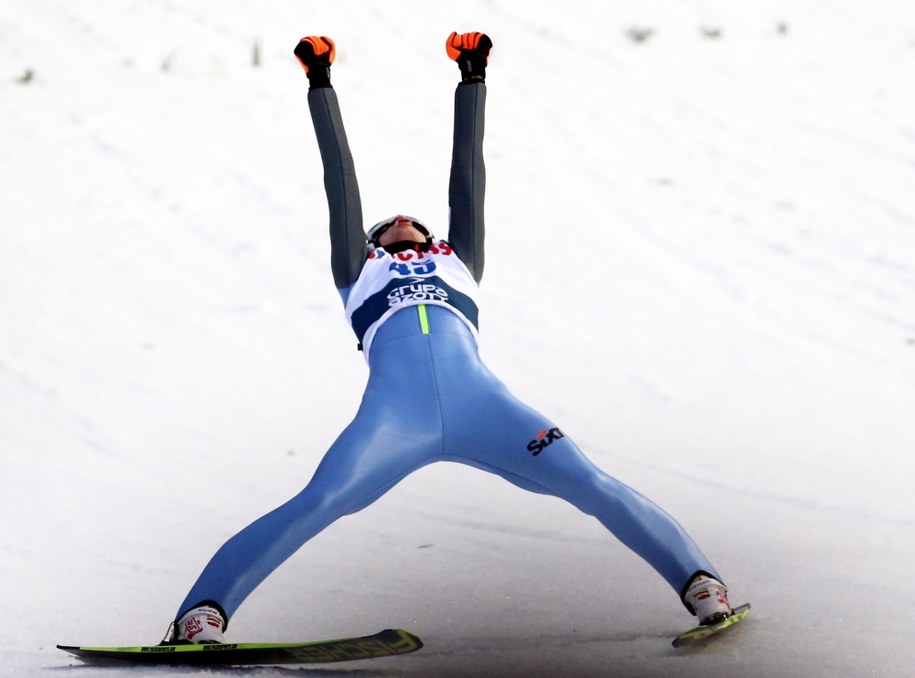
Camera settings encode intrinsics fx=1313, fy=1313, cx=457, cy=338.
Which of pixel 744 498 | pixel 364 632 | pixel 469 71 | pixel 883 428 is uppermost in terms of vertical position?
pixel 469 71

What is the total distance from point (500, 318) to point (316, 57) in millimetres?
3228

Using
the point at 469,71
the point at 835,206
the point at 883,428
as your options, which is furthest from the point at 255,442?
the point at 835,206

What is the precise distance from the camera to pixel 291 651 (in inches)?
128

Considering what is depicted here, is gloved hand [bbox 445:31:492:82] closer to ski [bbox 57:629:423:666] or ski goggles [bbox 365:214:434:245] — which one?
ski goggles [bbox 365:214:434:245]

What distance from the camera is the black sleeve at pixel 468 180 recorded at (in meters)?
4.11

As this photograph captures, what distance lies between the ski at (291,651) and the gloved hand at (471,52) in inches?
71.2

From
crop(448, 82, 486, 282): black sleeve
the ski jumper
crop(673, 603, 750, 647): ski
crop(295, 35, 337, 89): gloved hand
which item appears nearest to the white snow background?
crop(673, 603, 750, 647): ski

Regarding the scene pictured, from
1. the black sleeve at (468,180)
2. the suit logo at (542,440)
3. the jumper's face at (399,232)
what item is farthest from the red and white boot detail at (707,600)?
the jumper's face at (399,232)

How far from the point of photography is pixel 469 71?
13.6 ft

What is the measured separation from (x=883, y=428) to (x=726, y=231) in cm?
232

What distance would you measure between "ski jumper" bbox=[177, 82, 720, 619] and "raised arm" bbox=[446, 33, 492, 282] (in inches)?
1.6

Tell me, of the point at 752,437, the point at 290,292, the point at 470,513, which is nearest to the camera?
the point at 470,513

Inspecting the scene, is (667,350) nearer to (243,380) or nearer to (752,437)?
(752,437)

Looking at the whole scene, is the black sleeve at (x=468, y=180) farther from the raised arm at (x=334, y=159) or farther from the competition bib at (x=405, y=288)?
the raised arm at (x=334, y=159)
